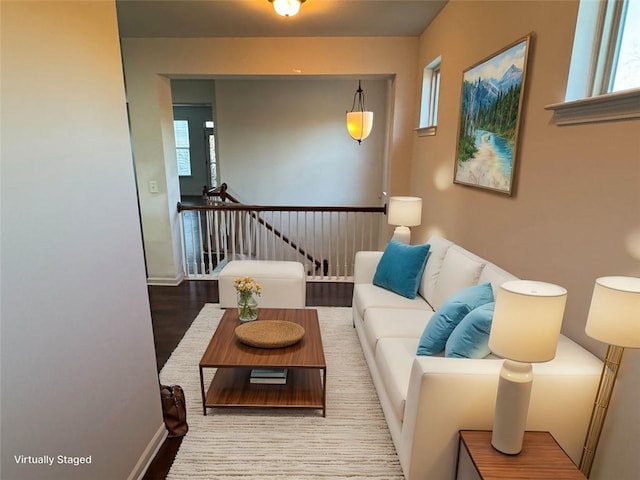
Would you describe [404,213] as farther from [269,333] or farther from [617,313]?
[617,313]

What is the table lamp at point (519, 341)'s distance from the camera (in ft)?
3.92

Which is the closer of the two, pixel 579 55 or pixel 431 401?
pixel 431 401

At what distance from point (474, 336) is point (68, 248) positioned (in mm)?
1678

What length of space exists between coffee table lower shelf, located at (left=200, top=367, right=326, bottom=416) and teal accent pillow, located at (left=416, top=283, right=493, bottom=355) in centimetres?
62

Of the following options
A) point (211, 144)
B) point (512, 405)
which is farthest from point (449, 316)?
point (211, 144)

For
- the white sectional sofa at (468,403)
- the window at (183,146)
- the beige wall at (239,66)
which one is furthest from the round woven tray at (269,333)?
the window at (183,146)

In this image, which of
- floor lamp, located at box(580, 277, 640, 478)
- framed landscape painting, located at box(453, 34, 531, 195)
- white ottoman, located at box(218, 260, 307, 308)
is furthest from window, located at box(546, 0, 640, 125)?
white ottoman, located at box(218, 260, 307, 308)

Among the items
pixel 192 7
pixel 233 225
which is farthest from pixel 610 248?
pixel 233 225

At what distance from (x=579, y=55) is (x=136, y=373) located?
2587 mm

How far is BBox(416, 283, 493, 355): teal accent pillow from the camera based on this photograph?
188cm

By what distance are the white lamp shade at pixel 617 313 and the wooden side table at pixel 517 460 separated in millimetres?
517

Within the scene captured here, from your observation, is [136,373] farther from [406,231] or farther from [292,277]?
[406,231]

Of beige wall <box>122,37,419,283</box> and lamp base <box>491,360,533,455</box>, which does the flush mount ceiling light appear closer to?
beige wall <box>122,37,419,283</box>

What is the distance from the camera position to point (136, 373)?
1.78 meters
